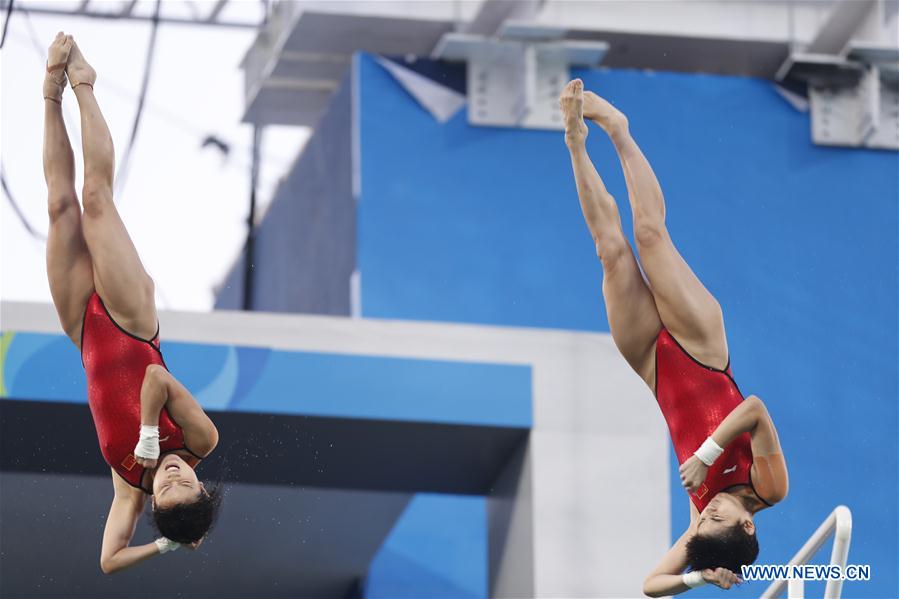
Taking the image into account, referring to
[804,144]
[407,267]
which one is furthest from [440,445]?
[804,144]

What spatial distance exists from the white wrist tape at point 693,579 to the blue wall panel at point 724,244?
640 cm

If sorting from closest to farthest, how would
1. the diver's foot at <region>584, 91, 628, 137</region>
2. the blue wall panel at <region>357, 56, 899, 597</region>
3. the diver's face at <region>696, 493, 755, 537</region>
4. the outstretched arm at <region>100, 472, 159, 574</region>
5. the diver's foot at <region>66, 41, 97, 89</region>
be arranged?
1. the diver's face at <region>696, 493, 755, 537</region>
2. the outstretched arm at <region>100, 472, 159, 574</region>
3. the diver's foot at <region>66, 41, 97, 89</region>
4. the diver's foot at <region>584, 91, 628, 137</region>
5. the blue wall panel at <region>357, 56, 899, 597</region>

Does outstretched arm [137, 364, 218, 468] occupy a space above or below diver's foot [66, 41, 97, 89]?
below

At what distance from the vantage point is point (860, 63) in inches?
658

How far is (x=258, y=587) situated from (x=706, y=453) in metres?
8.29

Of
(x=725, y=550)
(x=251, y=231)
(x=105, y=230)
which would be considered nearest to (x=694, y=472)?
(x=725, y=550)

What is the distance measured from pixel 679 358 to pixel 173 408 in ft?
8.44

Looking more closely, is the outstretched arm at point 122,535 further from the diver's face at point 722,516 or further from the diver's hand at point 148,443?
the diver's face at point 722,516

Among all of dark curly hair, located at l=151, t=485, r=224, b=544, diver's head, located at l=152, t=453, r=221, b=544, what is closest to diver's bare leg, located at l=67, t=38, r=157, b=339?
→ diver's head, located at l=152, t=453, r=221, b=544

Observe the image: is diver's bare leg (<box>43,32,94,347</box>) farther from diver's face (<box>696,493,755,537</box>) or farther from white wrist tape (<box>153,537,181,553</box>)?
diver's face (<box>696,493,755,537</box>)

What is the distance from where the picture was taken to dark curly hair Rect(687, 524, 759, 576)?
28.8 ft

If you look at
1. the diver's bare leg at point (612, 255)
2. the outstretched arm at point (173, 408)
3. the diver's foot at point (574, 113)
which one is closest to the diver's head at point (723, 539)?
the diver's bare leg at point (612, 255)

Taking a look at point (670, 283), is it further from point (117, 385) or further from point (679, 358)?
point (117, 385)

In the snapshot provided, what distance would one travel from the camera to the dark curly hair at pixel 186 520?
352 inches
